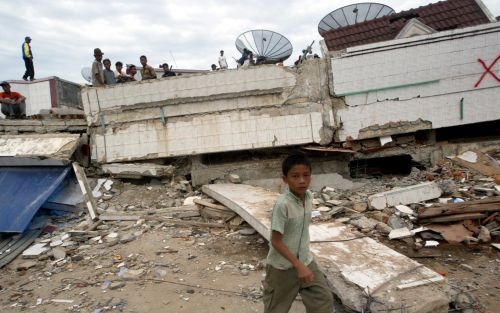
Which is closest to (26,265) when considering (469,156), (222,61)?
(469,156)

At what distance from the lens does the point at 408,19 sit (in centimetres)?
866

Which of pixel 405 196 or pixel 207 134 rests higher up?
pixel 207 134

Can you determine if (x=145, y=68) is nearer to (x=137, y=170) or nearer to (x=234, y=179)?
(x=137, y=170)

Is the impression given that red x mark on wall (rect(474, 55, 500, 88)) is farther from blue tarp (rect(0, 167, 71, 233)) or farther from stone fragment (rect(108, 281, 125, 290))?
blue tarp (rect(0, 167, 71, 233))

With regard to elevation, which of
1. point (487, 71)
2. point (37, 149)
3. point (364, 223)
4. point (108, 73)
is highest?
point (108, 73)

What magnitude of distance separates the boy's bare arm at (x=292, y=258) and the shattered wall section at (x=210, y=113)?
15.9 feet

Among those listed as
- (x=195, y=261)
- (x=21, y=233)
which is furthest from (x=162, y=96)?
(x=195, y=261)

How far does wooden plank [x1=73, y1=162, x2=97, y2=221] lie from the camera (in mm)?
5625

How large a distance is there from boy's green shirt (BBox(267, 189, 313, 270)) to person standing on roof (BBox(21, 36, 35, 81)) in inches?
446

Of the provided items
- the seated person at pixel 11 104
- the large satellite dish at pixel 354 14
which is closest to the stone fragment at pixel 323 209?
the large satellite dish at pixel 354 14

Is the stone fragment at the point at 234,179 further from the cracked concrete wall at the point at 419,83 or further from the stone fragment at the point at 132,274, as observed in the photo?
the stone fragment at the point at 132,274

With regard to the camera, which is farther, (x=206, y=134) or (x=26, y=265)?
(x=206, y=134)

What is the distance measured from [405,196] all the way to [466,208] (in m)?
0.91

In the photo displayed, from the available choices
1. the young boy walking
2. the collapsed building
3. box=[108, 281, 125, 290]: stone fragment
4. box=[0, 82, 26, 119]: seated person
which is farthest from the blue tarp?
the young boy walking
